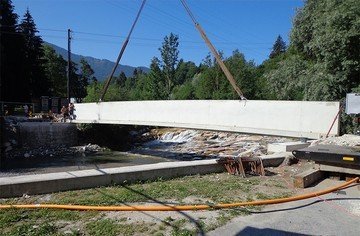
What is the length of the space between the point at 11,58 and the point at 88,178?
41478 millimetres

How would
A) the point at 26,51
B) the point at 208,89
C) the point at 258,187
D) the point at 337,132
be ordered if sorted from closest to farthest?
the point at 258,187, the point at 337,132, the point at 26,51, the point at 208,89

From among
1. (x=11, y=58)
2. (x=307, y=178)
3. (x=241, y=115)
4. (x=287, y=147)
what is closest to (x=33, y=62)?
(x=11, y=58)

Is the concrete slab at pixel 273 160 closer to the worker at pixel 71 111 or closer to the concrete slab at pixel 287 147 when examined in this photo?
the concrete slab at pixel 287 147

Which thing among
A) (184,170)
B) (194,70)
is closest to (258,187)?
(184,170)

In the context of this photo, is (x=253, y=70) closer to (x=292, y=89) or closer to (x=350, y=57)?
(x=292, y=89)

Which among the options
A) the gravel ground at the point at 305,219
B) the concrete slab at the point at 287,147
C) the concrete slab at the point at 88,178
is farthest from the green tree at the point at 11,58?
the gravel ground at the point at 305,219

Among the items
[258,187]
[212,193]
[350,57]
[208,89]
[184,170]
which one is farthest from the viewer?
[208,89]

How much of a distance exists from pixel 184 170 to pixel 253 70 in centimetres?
5264

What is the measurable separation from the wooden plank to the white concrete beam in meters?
5.02

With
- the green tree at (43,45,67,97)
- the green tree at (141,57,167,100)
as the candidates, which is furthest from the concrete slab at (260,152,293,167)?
the green tree at (43,45,67,97)

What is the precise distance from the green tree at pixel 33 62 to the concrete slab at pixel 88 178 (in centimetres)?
4098

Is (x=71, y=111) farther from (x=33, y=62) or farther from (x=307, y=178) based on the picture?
(x=307, y=178)

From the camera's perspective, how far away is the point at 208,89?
58.3 meters

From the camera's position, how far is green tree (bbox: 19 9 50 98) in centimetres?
4638
